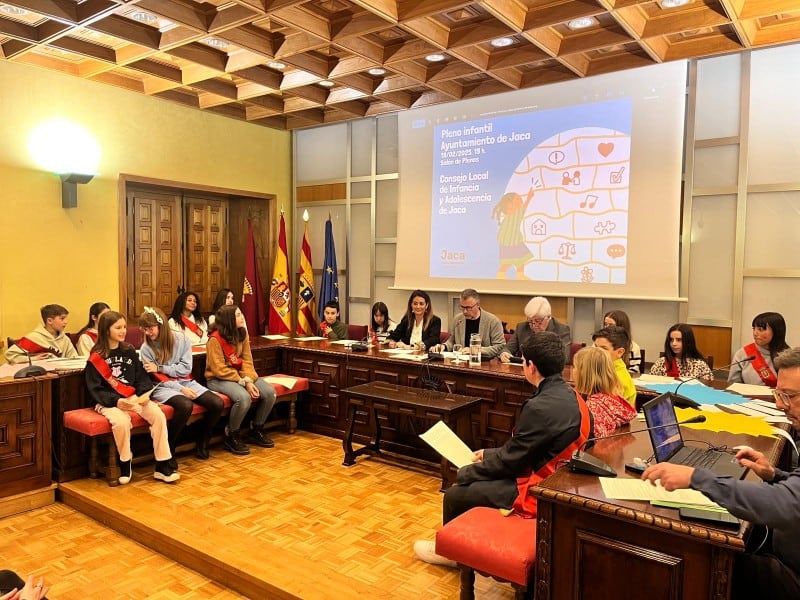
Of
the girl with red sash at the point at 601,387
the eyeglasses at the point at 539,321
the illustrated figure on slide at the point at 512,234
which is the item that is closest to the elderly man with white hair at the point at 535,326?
the eyeglasses at the point at 539,321

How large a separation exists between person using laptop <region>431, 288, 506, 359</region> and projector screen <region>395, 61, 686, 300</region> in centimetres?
98

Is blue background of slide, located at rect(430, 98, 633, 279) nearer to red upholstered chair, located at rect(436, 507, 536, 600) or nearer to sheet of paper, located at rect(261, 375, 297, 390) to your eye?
sheet of paper, located at rect(261, 375, 297, 390)

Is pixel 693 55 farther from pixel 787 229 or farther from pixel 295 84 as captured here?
pixel 295 84

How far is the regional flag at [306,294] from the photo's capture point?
7.32 metres

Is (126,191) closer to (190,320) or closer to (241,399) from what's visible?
(190,320)

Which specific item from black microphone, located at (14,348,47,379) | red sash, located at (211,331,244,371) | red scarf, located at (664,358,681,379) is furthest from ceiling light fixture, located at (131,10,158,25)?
red scarf, located at (664,358,681,379)

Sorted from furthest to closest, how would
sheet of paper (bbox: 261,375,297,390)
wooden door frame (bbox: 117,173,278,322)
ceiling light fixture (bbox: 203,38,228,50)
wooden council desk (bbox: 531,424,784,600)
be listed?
wooden door frame (bbox: 117,173,278,322) < sheet of paper (bbox: 261,375,297,390) < ceiling light fixture (bbox: 203,38,228,50) < wooden council desk (bbox: 531,424,784,600)

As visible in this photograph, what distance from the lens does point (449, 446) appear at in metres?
2.69

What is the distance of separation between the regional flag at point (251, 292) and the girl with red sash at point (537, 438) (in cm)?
515

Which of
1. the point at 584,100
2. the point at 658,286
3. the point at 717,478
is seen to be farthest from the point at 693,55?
the point at 717,478

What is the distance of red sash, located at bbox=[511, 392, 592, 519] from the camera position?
2.36 meters

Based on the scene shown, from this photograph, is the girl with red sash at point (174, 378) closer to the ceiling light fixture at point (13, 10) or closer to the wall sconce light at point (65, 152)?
the wall sconce light at point (65, 152)

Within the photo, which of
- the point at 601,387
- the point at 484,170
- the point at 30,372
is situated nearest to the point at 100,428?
the point at 30,372

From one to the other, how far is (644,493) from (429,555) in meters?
1.40
